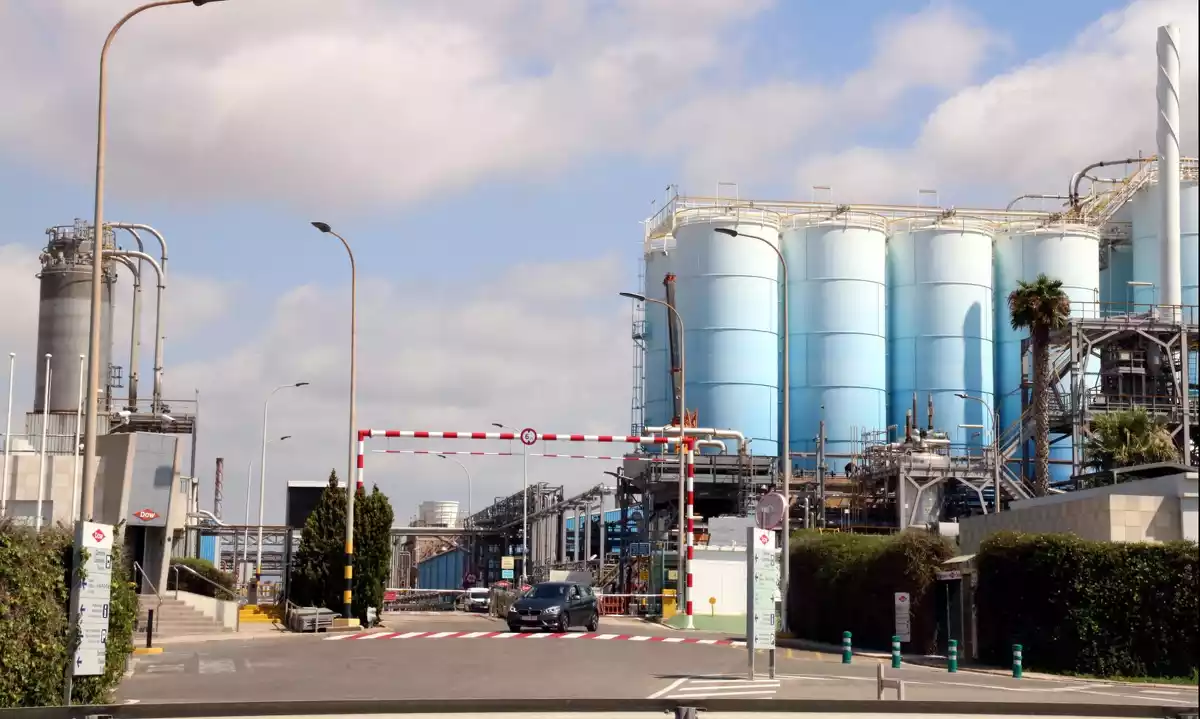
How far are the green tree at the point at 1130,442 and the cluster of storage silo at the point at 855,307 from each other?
25848 millimetres

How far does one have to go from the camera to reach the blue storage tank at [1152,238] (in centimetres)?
7956

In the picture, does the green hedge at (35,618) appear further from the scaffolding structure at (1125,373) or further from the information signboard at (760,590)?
the scaffolding structure at (1125,373)

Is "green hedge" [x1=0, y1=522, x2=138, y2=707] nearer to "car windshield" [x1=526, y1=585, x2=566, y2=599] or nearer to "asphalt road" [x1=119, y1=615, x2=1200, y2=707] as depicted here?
"asphalt road" [x1=119, y1=615, x2=1200, y2=707]

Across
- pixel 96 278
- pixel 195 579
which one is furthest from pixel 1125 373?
pixel 96 278

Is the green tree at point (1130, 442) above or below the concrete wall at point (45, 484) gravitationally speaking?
above

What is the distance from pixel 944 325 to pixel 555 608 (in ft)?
152

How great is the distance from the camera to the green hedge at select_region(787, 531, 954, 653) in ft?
110

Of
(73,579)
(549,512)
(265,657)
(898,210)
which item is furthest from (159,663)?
(898,210)

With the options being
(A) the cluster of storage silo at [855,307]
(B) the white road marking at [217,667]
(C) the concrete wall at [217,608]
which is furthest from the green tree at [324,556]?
(A) the cluster of storage silo at [855,307]

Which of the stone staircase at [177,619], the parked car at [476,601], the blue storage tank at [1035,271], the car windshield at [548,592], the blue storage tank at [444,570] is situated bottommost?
the blue storage tank at [444,570]

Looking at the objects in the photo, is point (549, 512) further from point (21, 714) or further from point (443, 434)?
point (21, 714)

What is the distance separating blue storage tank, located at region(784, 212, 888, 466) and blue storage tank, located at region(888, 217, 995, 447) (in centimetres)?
130

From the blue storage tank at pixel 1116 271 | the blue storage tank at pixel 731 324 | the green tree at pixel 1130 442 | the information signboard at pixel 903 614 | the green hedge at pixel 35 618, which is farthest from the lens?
the blue storage tank at pixel 1116 271

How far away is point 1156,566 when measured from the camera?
27.8 meters
